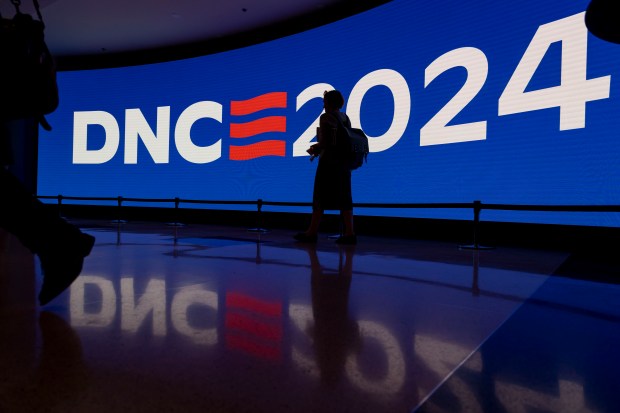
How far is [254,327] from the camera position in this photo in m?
1.37

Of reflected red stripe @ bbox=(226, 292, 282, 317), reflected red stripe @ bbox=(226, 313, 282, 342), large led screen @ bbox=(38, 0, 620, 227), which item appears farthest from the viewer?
large led screen @ bbox=(38, 0, 620, 227)

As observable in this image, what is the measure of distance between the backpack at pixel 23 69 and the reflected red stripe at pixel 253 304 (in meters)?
0.97

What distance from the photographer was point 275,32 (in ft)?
22.8

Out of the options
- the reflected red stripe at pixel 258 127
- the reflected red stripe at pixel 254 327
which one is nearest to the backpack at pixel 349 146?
the reflected red stripe at pixel 254 327

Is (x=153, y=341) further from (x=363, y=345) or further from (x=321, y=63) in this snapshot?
(x=321, y=63)

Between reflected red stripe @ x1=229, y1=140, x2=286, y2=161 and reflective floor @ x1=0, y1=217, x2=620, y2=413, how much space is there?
4226 millimetres

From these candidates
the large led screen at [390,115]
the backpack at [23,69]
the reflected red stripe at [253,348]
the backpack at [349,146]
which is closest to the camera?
the reflected red stripe at [253,348]

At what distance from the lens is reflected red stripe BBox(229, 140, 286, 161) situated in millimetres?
6488

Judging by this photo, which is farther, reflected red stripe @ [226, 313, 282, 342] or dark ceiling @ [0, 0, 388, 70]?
dark ceiling @ [0, 0, 388, 70]

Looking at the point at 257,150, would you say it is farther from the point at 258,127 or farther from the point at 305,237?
the point at 305,237

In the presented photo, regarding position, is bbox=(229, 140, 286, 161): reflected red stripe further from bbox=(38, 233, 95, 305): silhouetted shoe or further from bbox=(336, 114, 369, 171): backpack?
bbox=(38, 233, 95, 305): silhouetted shoe

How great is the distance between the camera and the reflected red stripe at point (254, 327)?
1.29 metres

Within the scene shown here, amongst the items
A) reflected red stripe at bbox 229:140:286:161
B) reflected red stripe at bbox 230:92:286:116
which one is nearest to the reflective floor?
reflected red stripe at bbox 229:140:286:161

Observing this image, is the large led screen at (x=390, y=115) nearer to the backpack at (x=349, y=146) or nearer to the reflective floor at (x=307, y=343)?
the backpack at (x=349, y=146)
